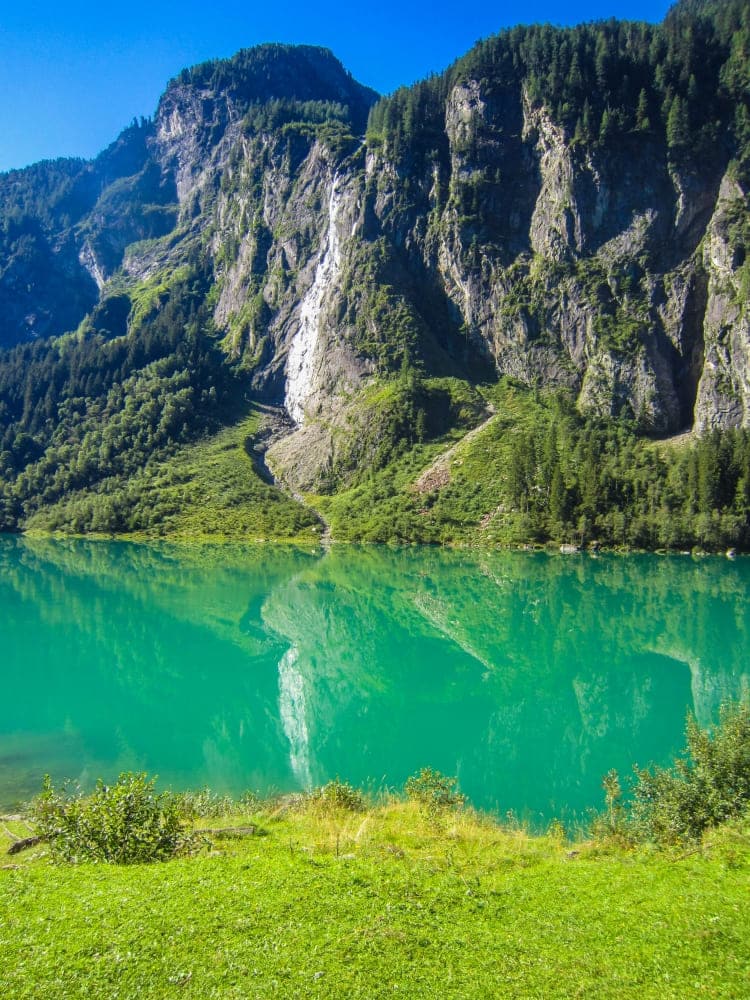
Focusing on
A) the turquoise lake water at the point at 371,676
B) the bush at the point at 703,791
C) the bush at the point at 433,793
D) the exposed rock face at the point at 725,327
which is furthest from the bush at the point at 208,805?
the exposed rock face at the point at 725,327

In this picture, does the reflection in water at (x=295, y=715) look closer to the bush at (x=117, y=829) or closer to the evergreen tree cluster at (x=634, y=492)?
the bush at (x=117, y=829)

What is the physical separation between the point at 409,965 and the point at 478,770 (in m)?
16.3

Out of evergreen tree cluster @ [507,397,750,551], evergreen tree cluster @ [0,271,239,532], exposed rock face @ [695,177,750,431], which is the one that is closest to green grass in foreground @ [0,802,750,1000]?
evergreen tree cluster @ [507,397,750,551]

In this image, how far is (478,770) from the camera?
78.2 ft

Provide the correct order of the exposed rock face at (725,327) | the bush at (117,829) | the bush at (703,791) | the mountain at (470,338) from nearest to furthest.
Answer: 1. the bush at (117,829)
2. the bush at (703,791)
3. the exposed rock face at (725,327)
4. the mountain at (470,338)

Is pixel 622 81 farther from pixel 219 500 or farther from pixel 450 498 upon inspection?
pixel 219 500

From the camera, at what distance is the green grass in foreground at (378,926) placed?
802 centimetres

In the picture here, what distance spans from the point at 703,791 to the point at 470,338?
155 meters

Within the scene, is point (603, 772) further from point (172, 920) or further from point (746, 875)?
point (172, 920)

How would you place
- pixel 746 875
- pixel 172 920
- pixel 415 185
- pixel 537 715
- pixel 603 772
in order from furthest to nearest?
1. pixel 415 185
2. pixel 537 715
3. pixel 603 772
4. pixel 746 875
5. pixel 172 920

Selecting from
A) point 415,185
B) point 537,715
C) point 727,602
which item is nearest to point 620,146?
point 415,185

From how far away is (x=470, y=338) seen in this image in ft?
523

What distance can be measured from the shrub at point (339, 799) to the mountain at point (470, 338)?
87.7m

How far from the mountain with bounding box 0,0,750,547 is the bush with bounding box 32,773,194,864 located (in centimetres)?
9386
